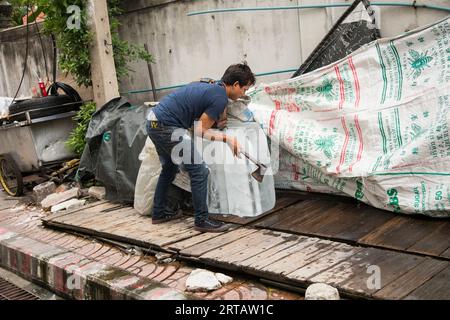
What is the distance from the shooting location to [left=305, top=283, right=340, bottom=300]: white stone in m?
2.85

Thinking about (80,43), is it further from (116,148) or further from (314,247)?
(314,247)

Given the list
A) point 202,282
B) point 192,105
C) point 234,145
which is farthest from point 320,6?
point 202,282

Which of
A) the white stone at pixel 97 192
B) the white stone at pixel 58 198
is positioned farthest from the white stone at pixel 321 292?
the white stone at pixel 58 198

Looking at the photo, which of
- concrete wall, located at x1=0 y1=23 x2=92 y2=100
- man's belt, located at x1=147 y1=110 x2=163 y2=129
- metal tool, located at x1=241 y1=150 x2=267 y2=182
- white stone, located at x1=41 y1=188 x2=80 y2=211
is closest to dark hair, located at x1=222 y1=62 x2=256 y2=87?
metal tool, located at x1=241 y1=150 x2=267 y2=182

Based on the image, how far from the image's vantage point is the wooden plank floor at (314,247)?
3.02 metres

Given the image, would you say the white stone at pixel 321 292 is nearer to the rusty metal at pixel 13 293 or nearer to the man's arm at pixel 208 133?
the man's arm at pixel 208 133

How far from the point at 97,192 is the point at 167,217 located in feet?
5.22

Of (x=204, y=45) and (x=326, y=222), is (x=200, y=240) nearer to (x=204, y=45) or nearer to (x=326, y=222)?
(x=326, y=222)

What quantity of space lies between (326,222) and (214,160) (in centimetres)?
126

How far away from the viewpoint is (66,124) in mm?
7270

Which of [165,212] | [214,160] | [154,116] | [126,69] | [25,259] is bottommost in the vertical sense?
[25,259]

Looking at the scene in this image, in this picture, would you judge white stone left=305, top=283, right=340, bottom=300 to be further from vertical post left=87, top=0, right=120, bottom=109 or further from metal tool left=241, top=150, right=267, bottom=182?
vertical post left=87, top=0, right=120, bottom=109
